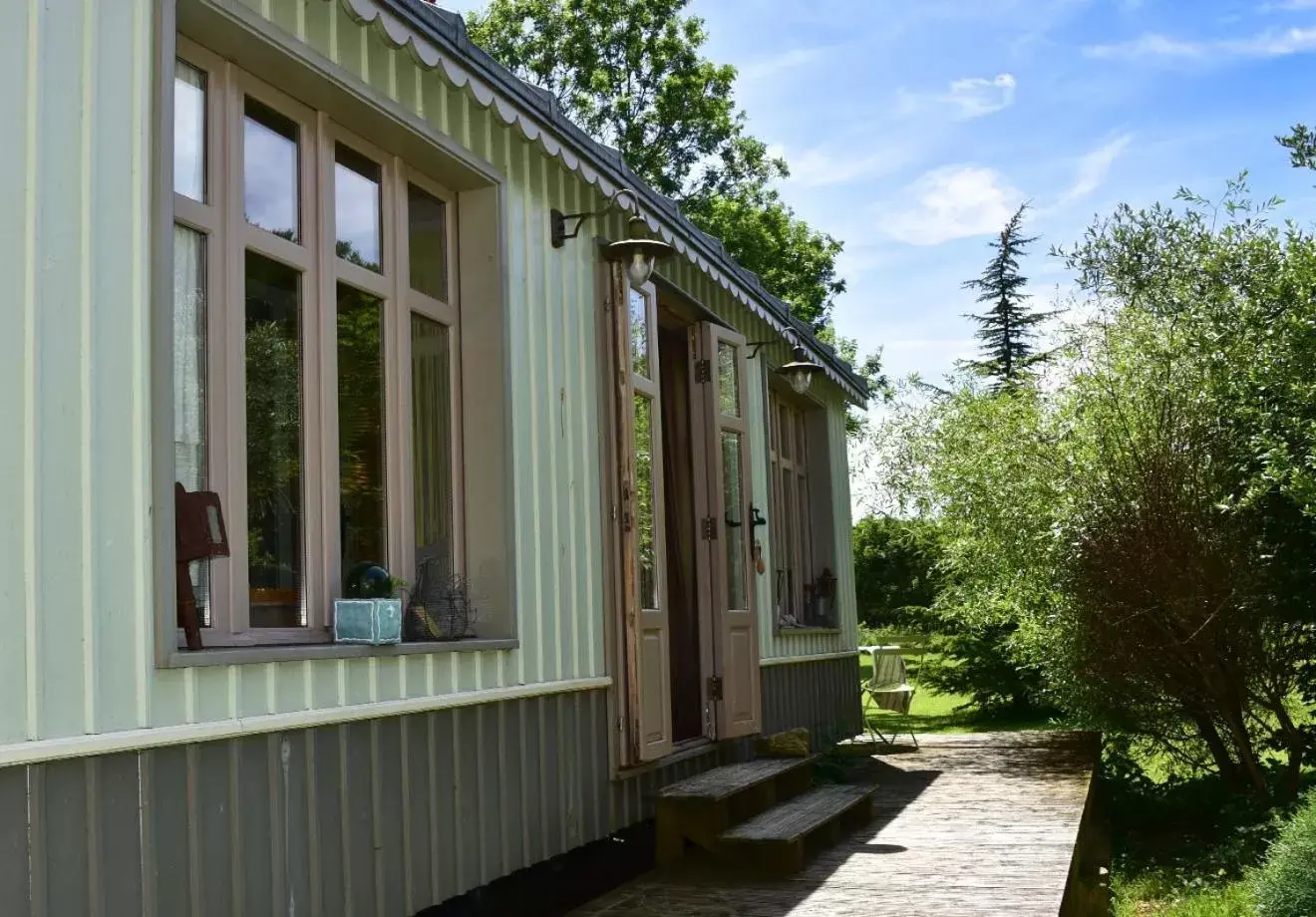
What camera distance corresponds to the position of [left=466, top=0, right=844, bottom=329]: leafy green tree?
2245cm

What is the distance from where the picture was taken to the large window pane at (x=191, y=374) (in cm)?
371

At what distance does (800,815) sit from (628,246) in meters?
2.54

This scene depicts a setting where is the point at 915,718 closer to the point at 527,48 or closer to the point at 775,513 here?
the point at 775,513

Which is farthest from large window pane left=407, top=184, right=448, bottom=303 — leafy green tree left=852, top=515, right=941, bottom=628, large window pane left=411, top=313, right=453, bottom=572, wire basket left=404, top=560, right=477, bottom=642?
leafy green tree left=852, top=515, right=941, bottom=628

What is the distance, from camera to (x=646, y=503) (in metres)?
6.52

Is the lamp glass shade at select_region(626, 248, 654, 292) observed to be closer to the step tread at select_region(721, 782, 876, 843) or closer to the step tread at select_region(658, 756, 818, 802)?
the step tread at select_region(658, 756, 818, 802)

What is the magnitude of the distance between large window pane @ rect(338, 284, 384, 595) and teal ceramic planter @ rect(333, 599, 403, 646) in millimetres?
187

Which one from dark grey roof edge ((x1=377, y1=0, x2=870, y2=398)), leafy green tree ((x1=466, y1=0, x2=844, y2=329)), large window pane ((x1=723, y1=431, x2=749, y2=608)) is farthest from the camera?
leafy green tree ((x1=466, y1=0, x2=844, y2=329))

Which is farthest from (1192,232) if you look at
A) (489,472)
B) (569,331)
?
(489,472)

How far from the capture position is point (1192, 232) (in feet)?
43.5

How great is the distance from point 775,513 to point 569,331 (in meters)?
4.39

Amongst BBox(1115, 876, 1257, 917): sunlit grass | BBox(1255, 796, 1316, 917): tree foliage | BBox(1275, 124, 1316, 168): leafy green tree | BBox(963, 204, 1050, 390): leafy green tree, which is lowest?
BBox(1115, 876, 1257, 917): sunlit grass

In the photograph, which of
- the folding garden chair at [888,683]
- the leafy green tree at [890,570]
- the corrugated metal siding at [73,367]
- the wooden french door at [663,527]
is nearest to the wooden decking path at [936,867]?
the wooden french door at [663,527]

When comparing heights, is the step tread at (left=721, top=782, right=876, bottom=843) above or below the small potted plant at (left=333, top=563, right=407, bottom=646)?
below
